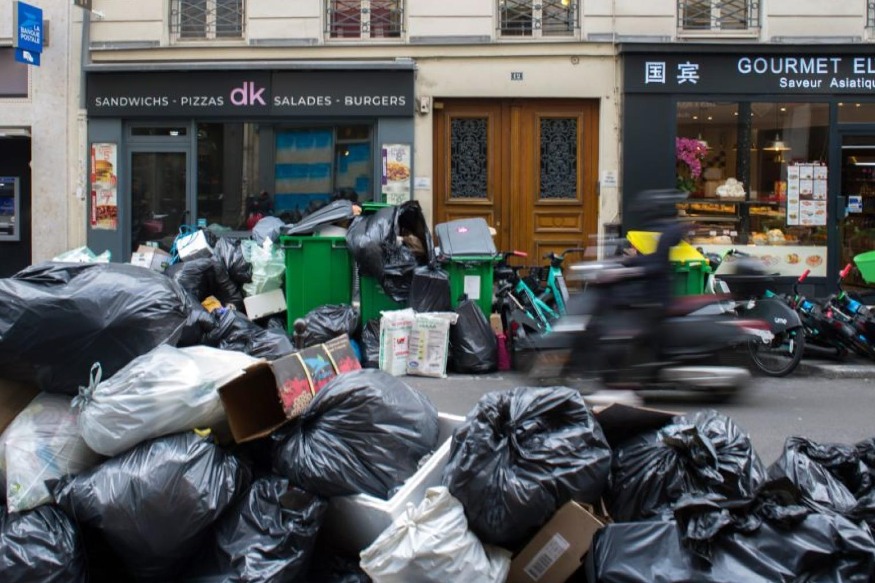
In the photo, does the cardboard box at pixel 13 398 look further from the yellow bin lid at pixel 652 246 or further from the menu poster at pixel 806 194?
the menu poster at pixel 806 194

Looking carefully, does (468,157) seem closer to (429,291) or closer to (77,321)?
(429,291)

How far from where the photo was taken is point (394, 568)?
3412 mm

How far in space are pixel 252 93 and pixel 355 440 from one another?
8733 mm

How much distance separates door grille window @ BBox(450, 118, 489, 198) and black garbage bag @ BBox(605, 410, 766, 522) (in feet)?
26.9

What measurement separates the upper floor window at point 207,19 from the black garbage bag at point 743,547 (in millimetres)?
10452

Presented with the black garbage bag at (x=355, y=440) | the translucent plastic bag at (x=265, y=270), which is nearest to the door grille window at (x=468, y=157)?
the translucent plastic bag at (x=265, y=270)

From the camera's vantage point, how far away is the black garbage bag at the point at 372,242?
29.9ft

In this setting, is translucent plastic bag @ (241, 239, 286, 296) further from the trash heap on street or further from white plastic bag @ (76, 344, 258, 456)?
white plastic bag @ (76, 344, 258, 456)

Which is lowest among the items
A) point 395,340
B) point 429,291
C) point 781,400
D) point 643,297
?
point 781,400

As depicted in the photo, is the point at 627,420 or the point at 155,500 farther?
the point at 627,420

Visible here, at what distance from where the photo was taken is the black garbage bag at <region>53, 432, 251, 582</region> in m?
3.69

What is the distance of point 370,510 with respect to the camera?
12.4 ft

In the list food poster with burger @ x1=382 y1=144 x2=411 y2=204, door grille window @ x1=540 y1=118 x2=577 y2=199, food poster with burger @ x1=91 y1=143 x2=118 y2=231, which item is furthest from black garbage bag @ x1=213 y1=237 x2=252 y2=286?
door grille window @ x1=540 y1=118 x2=577 y2=199

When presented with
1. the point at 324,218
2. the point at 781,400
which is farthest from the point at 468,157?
the point at 781,400
